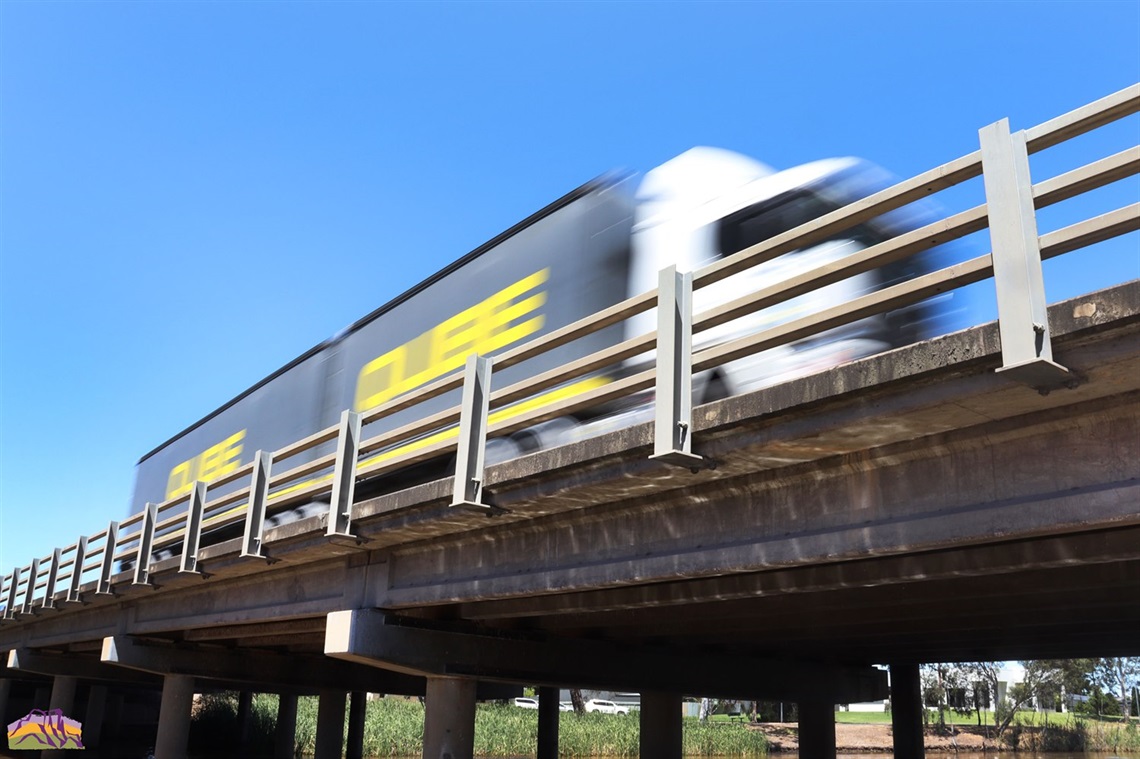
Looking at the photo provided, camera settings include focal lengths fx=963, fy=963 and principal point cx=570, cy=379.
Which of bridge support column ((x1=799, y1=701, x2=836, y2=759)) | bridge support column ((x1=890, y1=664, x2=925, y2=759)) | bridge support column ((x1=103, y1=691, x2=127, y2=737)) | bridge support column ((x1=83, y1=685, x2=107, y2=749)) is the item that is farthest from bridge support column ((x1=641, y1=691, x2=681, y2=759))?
bridge support column ((x1=103, y1=691, x2=127, y2=737))

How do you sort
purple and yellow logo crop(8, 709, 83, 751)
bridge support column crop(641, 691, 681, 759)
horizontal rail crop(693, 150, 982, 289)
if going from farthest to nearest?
1. bridge support column crop(641, 691, 681, 759)
2. purple and yellow logo crop(8, 709, 83, 751)
3. horizontal rail crop(693, 150, 982, 289)

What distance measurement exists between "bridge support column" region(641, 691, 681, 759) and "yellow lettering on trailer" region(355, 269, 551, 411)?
788 cm

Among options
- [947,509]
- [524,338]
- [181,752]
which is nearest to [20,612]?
[181,752]

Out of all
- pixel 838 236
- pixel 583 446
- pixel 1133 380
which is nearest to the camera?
pixel 1133 380

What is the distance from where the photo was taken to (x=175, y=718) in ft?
62.7

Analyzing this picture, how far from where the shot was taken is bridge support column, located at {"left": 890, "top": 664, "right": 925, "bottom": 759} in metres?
22.1

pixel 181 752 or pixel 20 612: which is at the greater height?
pixel 20 612

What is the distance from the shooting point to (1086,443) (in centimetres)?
520

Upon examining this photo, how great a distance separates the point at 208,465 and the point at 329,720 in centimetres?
782

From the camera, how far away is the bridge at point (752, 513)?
5074 mm

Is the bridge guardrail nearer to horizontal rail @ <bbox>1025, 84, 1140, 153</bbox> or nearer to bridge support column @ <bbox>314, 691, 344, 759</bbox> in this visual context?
horizontal rail @ <bbox>1025, 84, 1140, 153</bbox>

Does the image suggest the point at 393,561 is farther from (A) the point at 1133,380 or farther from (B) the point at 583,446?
(A) the point at 1133,380

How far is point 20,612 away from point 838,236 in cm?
2101

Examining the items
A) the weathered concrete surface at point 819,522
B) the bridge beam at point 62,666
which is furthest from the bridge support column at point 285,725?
the weathered concrete surface at point 819,522
